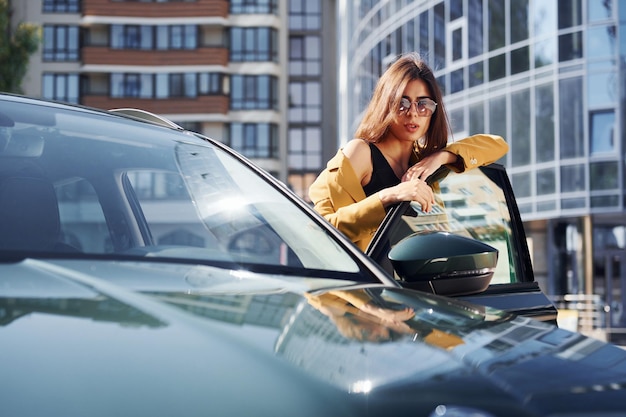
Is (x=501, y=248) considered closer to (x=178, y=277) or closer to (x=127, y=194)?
(x=127, y=194)

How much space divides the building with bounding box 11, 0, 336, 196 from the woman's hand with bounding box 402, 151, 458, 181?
174 feet

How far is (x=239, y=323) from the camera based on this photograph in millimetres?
1345

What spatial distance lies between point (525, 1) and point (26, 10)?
3730 cm

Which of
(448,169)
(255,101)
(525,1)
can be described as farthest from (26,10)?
(448,169)

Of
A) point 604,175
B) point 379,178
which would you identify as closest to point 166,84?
point 604,175

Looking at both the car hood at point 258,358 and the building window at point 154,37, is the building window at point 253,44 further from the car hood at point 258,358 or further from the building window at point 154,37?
the car hood at point 258,358

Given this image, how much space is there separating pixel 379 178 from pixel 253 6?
55.6 metres

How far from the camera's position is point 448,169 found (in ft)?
11.2

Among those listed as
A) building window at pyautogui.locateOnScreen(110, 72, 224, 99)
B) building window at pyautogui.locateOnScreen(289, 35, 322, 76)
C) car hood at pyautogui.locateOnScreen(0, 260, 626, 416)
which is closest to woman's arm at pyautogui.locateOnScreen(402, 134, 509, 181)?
car hood at pyautogui.locateOnScreen(0, 260, 626, 416)

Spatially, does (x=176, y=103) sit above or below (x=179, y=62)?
below

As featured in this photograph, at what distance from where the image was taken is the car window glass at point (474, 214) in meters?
3.22

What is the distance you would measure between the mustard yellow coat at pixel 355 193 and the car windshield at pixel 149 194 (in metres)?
0.81

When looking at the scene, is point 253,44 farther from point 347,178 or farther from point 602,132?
point 347,178

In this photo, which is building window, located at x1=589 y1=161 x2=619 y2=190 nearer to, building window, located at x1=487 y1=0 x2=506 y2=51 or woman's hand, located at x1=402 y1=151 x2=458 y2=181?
building window, located at x1=487 y1=0 x2=506 y2=51
